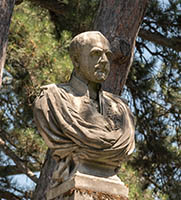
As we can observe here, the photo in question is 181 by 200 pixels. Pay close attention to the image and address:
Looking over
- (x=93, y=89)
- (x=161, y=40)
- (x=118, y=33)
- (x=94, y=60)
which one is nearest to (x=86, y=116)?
(x=93, y=89)

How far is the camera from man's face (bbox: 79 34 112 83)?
3740 millimetres

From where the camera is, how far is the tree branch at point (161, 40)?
6.41 m

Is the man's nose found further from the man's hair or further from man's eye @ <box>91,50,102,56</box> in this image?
the man's hair

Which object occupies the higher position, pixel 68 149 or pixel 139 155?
pixel 139 155

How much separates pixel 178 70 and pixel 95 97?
10.6 ft

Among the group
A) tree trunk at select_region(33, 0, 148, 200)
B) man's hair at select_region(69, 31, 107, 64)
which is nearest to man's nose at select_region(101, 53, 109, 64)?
man's hair at select_region(69, 31, 107, 64)

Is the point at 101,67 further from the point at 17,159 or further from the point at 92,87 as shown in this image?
the point at 17,159

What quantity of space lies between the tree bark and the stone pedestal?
6.14 ft

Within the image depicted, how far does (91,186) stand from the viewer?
3.50 m

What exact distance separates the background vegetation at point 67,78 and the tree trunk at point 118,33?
0.57 meters

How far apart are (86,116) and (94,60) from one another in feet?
1.33

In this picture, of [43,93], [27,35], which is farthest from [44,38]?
[43,93]

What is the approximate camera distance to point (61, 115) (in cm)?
355

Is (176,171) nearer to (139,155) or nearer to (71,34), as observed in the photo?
(139,155)
